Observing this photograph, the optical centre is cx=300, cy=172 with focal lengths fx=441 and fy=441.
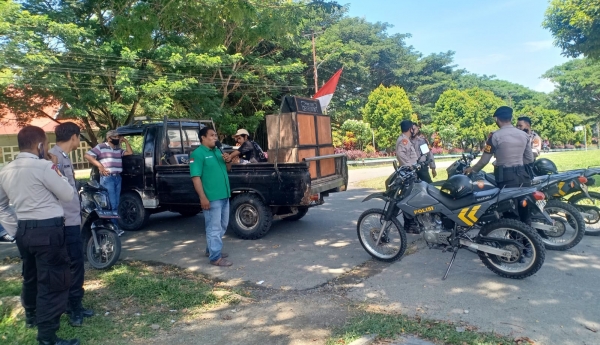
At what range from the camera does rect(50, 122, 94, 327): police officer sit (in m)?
3.94

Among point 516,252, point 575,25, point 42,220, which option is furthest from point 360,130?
point 42,220

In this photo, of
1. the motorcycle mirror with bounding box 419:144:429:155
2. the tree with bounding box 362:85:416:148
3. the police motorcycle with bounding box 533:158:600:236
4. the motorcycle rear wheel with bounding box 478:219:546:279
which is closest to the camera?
the motorcycle rear wheel with bounding box 478:219:546:279

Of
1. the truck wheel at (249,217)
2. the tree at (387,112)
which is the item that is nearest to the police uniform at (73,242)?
A: the truck wheel at (249,217)

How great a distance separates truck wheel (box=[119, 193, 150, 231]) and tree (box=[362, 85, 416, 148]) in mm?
25170

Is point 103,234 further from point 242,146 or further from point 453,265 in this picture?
point 453,265

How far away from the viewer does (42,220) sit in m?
3.41

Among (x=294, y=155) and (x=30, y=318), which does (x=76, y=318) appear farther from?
(x=294, y=155)

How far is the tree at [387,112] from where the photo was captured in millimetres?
31219

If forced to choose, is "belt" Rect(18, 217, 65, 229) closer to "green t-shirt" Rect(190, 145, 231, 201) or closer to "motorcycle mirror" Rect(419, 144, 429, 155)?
"green t-shirt" Rect(190, 145, 231, 201)

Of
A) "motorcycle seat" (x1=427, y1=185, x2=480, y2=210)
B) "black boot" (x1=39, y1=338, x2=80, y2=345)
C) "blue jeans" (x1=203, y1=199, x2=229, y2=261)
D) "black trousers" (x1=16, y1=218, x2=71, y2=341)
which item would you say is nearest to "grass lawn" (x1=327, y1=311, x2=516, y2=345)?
"motorcycle seat" (x1=427, y1=185, x2=480, y2=210)

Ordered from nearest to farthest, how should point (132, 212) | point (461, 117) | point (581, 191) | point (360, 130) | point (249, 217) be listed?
point (581, 191), point (249, 217), point (132, 212), point (360, 130), point (461, 117)

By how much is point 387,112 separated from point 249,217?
25.7m

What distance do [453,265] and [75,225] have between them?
13.6 feet

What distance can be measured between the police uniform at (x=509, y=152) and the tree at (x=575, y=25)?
1072 cm
